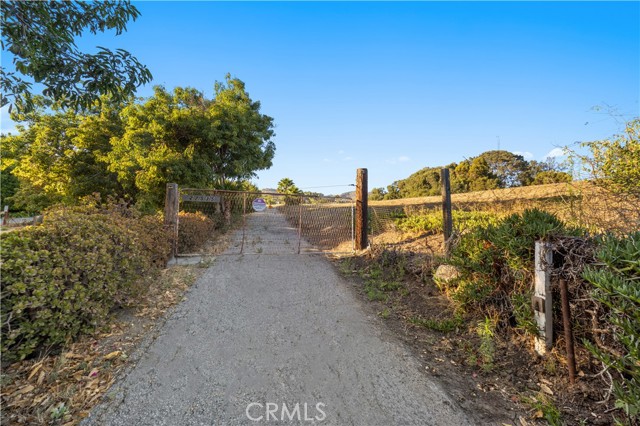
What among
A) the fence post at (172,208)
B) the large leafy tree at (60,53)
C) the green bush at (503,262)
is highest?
the large leafy tree at (60,53)

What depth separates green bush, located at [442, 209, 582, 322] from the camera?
3.21m

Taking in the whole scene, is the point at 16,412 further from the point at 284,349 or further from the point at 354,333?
the point at 354,333

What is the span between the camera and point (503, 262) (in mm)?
3611

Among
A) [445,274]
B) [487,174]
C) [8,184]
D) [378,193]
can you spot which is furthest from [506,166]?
[8,184]

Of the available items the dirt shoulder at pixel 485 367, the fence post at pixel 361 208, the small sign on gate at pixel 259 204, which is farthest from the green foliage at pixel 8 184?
the dirt shoulder at pixel 485 367

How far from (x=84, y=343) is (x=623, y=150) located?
7.35 m

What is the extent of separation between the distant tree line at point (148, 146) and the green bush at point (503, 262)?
10.3 m

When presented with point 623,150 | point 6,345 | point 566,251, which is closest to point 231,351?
point 6,345

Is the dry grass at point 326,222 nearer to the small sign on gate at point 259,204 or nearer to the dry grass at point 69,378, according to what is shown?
the small sign on gate at point 259,204

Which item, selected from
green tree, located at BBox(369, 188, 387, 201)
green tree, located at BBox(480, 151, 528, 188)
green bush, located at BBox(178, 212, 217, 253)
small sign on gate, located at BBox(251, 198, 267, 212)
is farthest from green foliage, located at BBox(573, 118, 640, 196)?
green tree, located at BBox(369, 188, 387, 201)

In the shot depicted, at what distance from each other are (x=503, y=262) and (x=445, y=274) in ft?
4.53

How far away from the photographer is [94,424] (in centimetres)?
216

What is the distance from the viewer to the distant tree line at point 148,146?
11.7 metres

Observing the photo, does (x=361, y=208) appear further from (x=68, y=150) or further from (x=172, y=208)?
(x=68, y=150)
